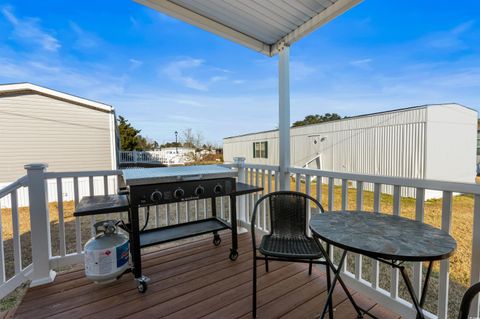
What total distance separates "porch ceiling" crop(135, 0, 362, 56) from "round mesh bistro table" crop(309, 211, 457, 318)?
1747mm

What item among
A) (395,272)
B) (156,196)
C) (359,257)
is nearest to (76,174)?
(156,196)

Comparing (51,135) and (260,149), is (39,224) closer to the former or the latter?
(51,135)

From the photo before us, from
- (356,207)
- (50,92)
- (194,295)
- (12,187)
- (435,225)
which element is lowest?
(435,225)

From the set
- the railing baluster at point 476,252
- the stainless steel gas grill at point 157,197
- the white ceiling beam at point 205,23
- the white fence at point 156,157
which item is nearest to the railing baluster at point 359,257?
the railing baluster at point 476,252

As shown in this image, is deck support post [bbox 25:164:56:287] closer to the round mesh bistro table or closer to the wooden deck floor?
the wooden deck floor

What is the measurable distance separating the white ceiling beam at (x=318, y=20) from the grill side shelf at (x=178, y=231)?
87.8 inches

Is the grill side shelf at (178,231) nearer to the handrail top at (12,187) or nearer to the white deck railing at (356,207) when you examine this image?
the white deck railing at (356,207)

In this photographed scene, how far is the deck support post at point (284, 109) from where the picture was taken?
2648 millimetres

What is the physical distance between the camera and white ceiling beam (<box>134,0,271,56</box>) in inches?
88.7

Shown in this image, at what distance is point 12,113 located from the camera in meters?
7.16

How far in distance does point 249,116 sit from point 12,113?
1024 cm

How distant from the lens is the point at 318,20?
2201 millimetres

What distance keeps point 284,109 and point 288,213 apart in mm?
1258

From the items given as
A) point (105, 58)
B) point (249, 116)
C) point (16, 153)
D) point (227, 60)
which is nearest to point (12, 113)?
point (16, 153)
